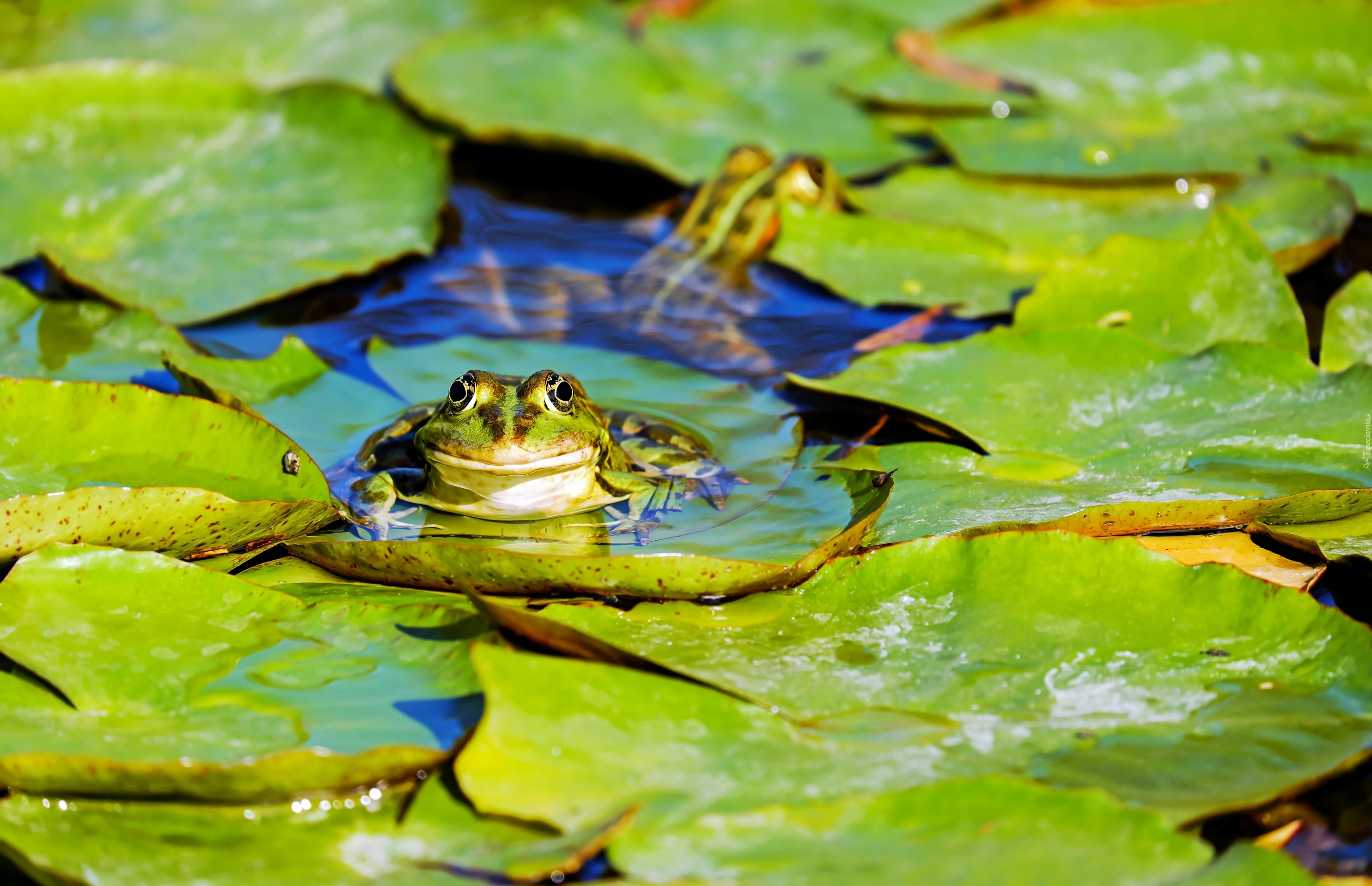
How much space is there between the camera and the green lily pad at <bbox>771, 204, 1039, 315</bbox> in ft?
13.3

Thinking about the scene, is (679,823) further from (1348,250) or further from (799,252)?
(1348,250)

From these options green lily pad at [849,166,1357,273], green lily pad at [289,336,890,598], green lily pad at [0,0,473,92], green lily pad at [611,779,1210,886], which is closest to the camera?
green lily pad at [611,779,1210,886]

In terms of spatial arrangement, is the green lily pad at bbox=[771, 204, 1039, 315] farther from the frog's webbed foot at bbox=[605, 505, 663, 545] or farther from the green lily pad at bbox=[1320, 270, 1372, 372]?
the frog's webbed foot at bbox=[605, 505, 663, 545]

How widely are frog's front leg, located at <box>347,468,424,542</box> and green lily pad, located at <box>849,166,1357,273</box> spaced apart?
2.36 meters

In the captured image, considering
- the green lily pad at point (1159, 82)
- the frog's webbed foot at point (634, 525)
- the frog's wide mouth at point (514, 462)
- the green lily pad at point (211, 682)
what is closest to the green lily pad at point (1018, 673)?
the green lily pad at point (211, 682)

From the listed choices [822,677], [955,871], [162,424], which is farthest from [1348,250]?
[162,424]

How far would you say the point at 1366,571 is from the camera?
256 cm

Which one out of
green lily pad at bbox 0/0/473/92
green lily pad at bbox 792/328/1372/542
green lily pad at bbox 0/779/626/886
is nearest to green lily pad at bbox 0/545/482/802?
green lily pad at bbox 0/779/626/886

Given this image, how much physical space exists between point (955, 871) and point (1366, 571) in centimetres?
146

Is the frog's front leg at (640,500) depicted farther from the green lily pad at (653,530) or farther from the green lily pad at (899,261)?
the green lily pad at (899,261)

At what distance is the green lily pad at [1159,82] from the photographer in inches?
189

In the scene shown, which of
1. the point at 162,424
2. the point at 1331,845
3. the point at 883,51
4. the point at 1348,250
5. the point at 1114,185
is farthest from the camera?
the point at 883,51

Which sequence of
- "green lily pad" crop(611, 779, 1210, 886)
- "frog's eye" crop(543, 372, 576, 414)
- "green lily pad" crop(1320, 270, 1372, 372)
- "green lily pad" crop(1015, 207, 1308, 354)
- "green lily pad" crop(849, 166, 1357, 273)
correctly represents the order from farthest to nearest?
"green lily pad" crop(849, 166, 1357, 273)
"green lily pad" crop(1015, 207, 1308, 354)
"green lily pad" crop(1320, 270, 1372, 372)
"frog's eye" crop(543, 372, 576, 414)
"green lily pad" crop(611, 779, 1210, 886)

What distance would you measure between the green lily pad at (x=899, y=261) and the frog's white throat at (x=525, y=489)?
1427 millimetres
